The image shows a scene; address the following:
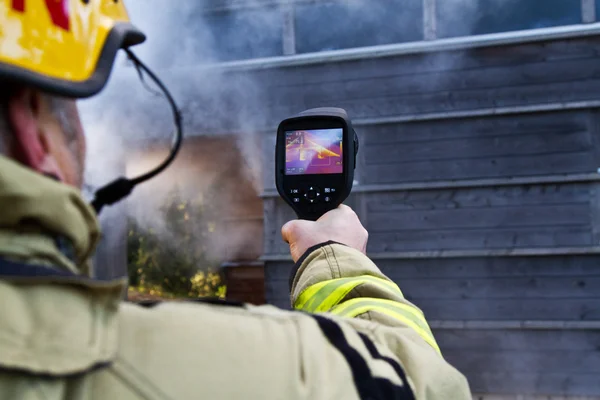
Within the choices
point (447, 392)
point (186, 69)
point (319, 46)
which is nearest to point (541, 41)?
point (319, 46)

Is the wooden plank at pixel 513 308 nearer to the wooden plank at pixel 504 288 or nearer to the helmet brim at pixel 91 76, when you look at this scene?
the wooden plank at pixel 504 288

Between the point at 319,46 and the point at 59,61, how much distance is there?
12.3ft

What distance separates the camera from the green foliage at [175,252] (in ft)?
19.7

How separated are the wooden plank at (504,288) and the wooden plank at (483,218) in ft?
1.11

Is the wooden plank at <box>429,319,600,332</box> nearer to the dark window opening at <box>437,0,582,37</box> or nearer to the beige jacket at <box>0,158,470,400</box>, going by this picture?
the dark window opening at <box>437,0,582,37</box>

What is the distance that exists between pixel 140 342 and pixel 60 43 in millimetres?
365

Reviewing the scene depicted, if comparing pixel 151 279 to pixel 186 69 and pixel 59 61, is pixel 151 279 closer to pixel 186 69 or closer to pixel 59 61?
pixel 186 69

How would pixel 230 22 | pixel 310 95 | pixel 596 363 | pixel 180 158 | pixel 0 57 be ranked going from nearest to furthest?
pixel 0 57, pixel 596 363, pixel 310 95, pixel 230 22, pixel 180 158

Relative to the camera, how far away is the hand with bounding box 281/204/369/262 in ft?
3.96

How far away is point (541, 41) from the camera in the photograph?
148 inches

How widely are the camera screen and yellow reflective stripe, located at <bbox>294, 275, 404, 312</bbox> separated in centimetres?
42

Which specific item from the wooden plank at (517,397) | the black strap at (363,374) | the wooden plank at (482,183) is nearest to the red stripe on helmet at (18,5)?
the black strap at (363,374)

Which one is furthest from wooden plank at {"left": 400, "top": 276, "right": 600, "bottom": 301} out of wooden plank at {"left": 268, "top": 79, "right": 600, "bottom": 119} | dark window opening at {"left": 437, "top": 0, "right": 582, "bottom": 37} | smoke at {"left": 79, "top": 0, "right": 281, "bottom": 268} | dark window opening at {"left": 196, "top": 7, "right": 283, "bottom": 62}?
dark window opening at {"left": 196, "top": 7, "right": 283, "bottom": 62}

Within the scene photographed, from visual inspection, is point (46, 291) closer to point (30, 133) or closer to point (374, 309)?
point (30, 133)
